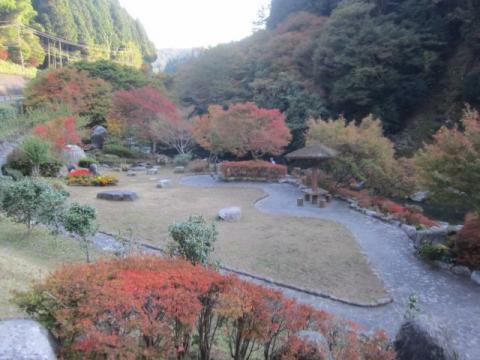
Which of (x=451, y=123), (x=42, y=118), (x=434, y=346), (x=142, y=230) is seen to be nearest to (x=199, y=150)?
(x=42, y=118)

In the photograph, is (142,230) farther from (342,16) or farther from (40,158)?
(342,16)

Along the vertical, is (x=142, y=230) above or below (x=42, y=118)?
below

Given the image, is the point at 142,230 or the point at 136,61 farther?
the point at 136,61

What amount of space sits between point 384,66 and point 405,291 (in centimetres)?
2286

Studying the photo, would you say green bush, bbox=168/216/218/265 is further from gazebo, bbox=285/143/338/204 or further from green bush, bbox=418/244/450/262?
gazebo, bbox=285/143/338/204

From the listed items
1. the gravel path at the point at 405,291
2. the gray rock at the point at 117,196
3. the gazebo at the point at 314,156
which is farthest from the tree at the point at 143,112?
the gravel path at the point at 405,291

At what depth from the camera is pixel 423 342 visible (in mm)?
4379

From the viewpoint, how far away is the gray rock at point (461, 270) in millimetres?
8600

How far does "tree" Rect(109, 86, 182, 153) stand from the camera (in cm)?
2986

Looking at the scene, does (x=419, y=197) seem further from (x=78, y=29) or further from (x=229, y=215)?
(x=78, y=29)

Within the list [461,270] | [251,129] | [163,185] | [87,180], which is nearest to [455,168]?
[461,270]

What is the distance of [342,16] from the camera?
27938mm

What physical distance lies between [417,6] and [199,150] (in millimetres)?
20774

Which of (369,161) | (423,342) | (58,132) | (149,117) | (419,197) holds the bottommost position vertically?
(419,197)
